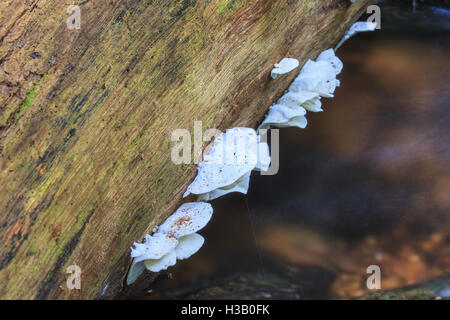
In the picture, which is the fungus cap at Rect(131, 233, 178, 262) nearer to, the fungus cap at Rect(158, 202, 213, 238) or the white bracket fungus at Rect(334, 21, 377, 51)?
the fungus cap at Rect(158, 202, 213, 238)

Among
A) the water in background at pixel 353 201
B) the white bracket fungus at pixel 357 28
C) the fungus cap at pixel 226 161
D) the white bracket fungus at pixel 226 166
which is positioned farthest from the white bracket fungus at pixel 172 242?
the white bracket fungus at pixel 357 28

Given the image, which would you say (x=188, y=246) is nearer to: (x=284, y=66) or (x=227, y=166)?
(x=227, y=166)

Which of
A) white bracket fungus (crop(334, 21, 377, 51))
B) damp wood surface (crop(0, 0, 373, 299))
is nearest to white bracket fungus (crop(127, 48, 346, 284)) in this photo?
damp wood surface (crop(0, 0, 373, 299))

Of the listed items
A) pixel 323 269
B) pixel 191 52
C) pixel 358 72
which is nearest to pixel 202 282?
pixel 323 269

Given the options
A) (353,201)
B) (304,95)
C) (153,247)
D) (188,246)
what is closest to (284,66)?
(304,95)
